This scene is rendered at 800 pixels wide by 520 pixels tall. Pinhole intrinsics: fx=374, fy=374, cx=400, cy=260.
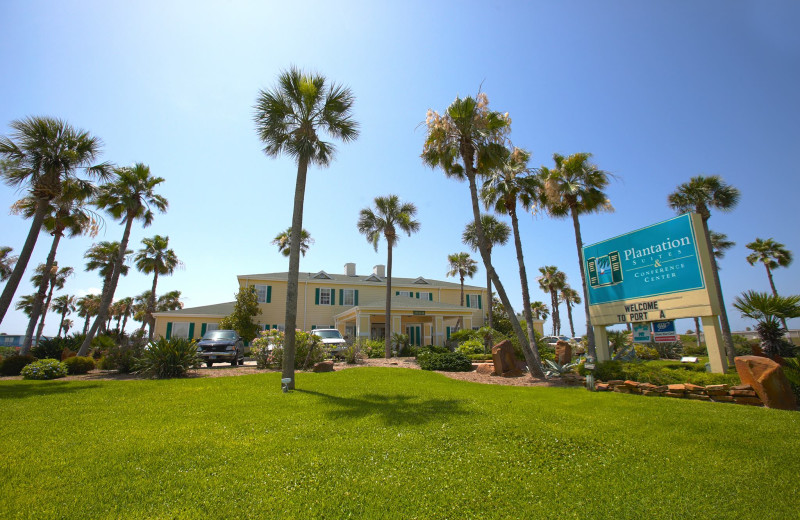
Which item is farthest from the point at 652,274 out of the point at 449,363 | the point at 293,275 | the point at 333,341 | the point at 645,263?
the point at 333,341

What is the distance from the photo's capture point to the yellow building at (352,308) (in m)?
26.2

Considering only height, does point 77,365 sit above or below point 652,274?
below

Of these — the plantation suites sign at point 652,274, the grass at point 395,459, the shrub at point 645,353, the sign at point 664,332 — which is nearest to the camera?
the grass at point 395,459

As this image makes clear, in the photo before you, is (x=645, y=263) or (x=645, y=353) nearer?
(x=645, y=263)

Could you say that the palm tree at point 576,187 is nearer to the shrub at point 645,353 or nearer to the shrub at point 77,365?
the shrub at point 645,353

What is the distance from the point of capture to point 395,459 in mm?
4270

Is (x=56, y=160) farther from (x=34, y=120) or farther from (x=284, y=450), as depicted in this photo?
(x=284, y=450)

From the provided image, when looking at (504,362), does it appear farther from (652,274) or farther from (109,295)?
(109,295)

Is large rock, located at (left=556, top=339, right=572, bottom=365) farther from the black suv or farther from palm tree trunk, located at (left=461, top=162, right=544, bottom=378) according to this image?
the black suv

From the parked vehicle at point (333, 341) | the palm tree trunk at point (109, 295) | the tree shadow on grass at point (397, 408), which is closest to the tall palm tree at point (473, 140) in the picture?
the tree shadow on grass at point (397, 408)

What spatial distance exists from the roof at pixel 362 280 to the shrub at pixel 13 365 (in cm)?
1561

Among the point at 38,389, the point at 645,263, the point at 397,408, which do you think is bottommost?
the point at 397,408

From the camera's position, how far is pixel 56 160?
13.8 metres

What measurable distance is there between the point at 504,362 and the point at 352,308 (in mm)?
14161
